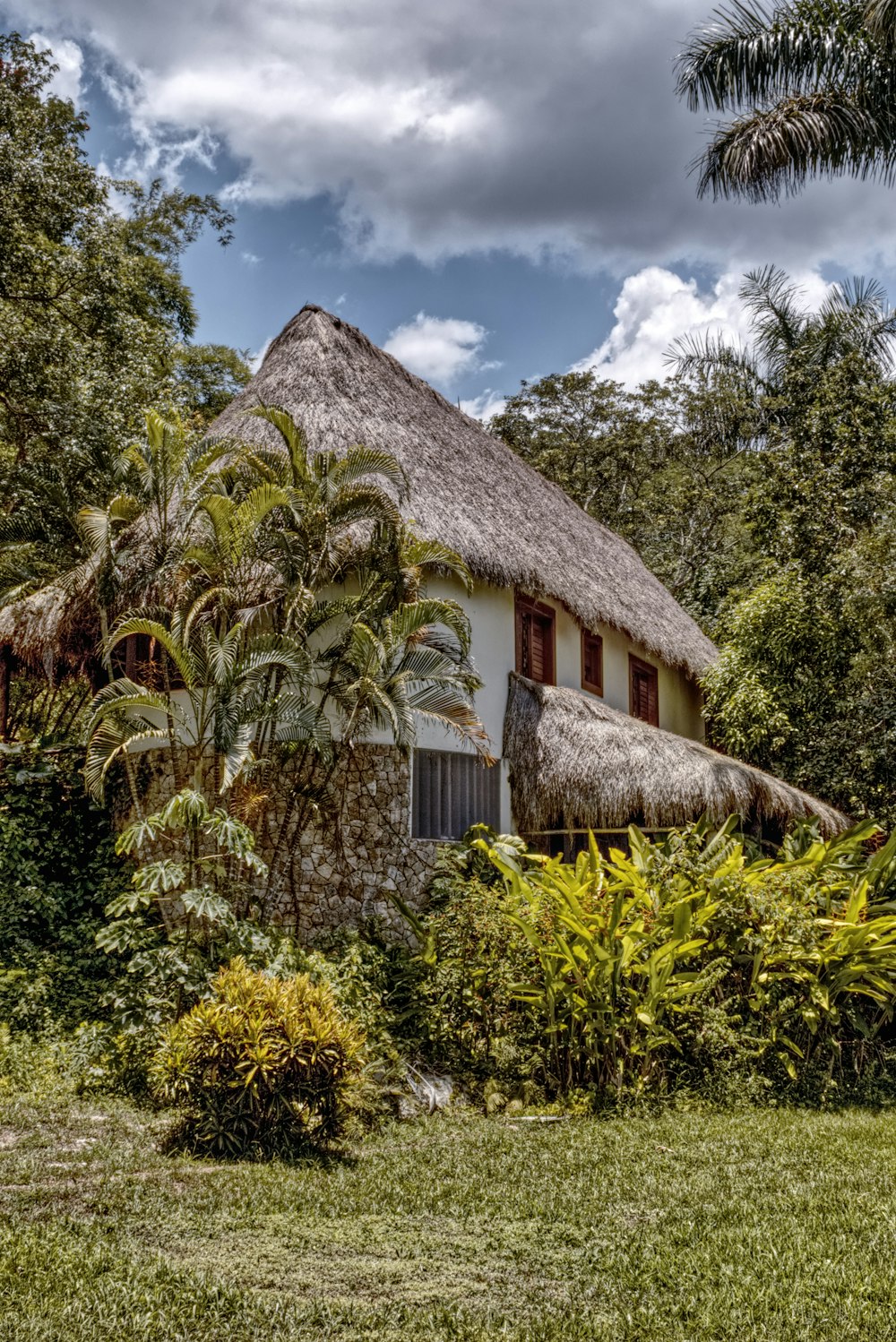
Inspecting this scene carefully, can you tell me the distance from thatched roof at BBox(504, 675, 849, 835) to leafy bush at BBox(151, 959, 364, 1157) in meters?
4.62

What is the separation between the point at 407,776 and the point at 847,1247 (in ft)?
22.0

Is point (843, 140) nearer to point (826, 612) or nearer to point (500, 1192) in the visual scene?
point (826, 612)

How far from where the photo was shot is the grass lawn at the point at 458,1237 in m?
→ 4.09

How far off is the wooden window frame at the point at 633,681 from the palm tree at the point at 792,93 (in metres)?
6.48

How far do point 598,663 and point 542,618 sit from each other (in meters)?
1.83

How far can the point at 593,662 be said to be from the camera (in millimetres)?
15195

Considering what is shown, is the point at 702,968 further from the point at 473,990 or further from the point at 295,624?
the point at 295,624

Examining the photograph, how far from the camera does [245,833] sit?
8703mm

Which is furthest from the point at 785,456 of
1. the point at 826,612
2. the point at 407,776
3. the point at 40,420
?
the point at 40,420

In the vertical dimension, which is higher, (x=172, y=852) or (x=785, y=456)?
(x=785, y=456)

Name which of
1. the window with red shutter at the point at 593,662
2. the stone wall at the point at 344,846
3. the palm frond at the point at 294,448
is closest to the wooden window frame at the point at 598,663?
the window with red shutter at the point at 593,662

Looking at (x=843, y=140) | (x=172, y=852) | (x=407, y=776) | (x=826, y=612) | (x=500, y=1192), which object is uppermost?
(x=843, y=140)

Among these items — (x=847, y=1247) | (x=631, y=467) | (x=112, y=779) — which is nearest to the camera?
(x=847, y=1247)

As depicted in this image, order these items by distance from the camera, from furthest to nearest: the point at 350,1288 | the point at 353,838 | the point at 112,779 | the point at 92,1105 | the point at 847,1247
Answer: the point at 112,779 < the point at 353,838 < the point at 92,1105 < the point at 847,1247 < the point at 350,1288
